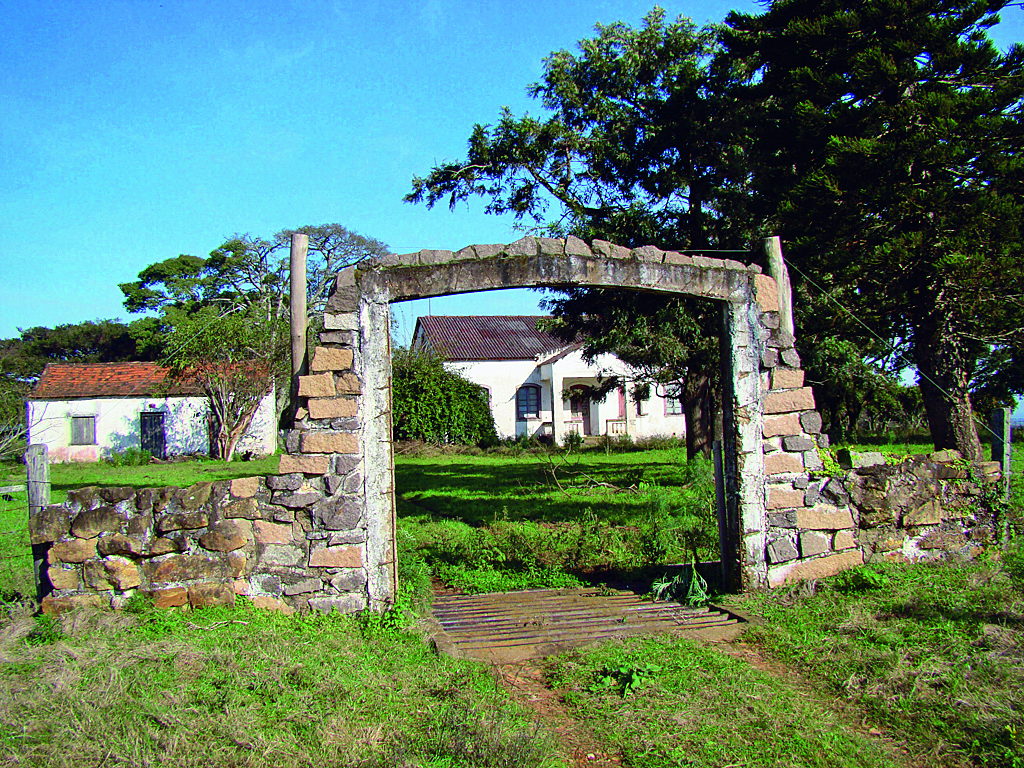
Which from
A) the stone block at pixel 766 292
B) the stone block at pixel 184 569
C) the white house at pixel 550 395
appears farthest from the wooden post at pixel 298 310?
the white house at pixel 550 395

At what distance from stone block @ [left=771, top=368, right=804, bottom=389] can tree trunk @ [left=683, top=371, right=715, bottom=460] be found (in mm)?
6951

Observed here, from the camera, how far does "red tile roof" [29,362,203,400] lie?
24.2m

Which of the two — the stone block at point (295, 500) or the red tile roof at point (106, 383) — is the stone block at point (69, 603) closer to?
the stone block at point (295, 500)

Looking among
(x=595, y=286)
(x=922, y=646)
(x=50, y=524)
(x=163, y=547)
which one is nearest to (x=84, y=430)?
(x=50, y=524)

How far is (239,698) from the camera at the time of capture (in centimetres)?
412

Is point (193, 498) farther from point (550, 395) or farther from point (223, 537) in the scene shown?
point (550, 395)

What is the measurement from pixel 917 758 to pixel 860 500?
10.7 ft

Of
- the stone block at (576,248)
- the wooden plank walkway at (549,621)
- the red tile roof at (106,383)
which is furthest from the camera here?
the red tile roof at (106,383)

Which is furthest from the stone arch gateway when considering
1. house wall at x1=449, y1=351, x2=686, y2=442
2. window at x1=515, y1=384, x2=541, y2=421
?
window at x1=515, y1=384, x2=541, y2=421

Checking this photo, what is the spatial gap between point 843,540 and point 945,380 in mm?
4604

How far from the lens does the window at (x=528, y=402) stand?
1086 inches

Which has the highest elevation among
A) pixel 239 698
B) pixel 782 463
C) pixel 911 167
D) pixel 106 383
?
pixel 911 167

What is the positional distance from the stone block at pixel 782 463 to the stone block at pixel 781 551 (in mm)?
601

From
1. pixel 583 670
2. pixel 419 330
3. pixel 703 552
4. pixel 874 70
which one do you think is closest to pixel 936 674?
pixel 583 670
